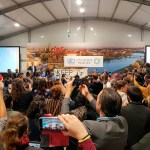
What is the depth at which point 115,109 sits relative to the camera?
197cm

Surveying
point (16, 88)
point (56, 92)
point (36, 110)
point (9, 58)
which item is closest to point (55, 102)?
point (56, 92)

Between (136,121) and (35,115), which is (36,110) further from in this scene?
(136,121)

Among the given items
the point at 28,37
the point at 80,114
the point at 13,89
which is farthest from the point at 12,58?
the point at 80,114

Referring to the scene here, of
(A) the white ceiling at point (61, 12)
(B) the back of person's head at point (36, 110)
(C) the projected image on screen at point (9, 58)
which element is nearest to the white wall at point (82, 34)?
(A) the white ceiling at point (61, 12)

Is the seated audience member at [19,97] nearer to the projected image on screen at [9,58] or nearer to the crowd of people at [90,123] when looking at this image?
the crowd of people at [90,123]

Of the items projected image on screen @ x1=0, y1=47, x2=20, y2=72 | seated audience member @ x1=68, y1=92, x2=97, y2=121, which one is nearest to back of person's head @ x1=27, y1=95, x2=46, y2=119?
seated audience member @ x1=68, y1=92, x2=97, y2=121

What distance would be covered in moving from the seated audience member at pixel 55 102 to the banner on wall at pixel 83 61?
12091 millimetres

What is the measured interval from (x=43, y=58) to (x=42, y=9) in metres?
2.84

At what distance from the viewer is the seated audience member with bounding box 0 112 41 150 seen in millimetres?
1837

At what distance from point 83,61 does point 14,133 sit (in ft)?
46.8

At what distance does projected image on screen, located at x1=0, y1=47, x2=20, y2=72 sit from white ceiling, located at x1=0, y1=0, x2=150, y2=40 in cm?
122

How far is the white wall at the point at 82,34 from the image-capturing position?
1852cm

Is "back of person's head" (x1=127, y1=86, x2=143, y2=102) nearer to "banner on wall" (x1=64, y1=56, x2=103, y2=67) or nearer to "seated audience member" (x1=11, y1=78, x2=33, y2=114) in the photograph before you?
"seated audience member" (x1=11, y1=78, x2=33, y2=114)

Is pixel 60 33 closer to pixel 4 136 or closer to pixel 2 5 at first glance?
pixel 2 5
